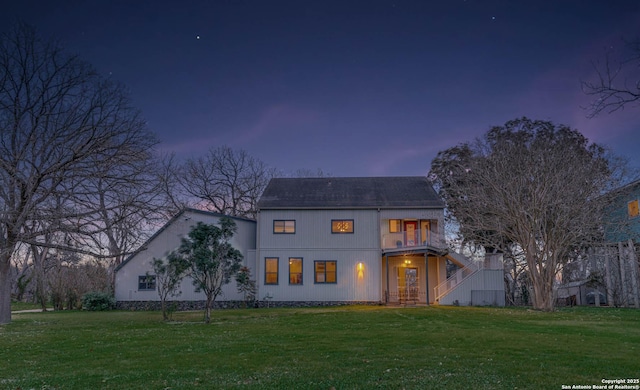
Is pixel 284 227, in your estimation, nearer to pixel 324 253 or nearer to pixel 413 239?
pixel 324 253

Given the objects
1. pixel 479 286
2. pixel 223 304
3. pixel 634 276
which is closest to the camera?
pixel 634 276

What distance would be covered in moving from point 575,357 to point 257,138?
2741 centimetres

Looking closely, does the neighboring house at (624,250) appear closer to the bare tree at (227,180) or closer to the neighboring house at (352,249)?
the neighboring house at (352,249)

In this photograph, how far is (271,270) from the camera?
27.3 m

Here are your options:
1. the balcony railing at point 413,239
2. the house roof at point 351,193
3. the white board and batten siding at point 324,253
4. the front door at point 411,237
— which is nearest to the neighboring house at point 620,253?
the balcony railing at point 413,239

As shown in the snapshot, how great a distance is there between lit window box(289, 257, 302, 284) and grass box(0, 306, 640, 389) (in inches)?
523

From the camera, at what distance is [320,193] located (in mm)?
28969

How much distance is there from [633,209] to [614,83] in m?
24.5

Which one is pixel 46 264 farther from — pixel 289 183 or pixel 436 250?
pixel 436 250

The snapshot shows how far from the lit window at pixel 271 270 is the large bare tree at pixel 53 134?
1096cm

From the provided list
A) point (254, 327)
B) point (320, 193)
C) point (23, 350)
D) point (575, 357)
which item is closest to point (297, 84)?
point (320, 193)

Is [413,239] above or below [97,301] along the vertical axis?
above

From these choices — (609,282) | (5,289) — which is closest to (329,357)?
(5,289)

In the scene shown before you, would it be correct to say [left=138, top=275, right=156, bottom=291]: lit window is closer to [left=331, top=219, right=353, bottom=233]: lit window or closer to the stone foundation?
the stone foundation
